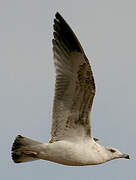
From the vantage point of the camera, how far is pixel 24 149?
66.4 ft

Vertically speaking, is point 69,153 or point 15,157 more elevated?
point 69,153

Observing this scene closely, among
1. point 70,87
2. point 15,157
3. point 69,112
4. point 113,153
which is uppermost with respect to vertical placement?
point 70,87

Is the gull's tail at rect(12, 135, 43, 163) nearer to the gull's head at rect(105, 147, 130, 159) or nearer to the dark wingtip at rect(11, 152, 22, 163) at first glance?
the dark wingtip at rect(11, 152, 22, 163)

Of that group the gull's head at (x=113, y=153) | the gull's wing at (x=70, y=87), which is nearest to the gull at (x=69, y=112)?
the gull's wing at (x=70, y=87)

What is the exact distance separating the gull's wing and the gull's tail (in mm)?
449

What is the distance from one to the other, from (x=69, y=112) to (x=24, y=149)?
122cm

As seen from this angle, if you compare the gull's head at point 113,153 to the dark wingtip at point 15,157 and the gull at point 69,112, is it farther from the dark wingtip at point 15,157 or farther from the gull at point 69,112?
the dark wingtip at point 15,157

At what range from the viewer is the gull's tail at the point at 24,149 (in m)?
20.1

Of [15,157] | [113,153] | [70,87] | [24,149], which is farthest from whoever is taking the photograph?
[113,153]

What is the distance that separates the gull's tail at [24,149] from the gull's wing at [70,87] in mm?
449

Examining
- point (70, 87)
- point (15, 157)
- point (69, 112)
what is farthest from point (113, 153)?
point (15, 157)

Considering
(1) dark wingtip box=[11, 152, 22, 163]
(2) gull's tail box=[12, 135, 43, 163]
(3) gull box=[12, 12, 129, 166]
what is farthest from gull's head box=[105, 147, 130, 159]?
(1) dark wingtip box=[11, 152, 22, 163]

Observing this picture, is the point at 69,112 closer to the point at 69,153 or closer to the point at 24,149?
the point at 69,153

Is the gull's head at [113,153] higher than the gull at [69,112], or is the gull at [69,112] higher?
the gull at [69,112]
